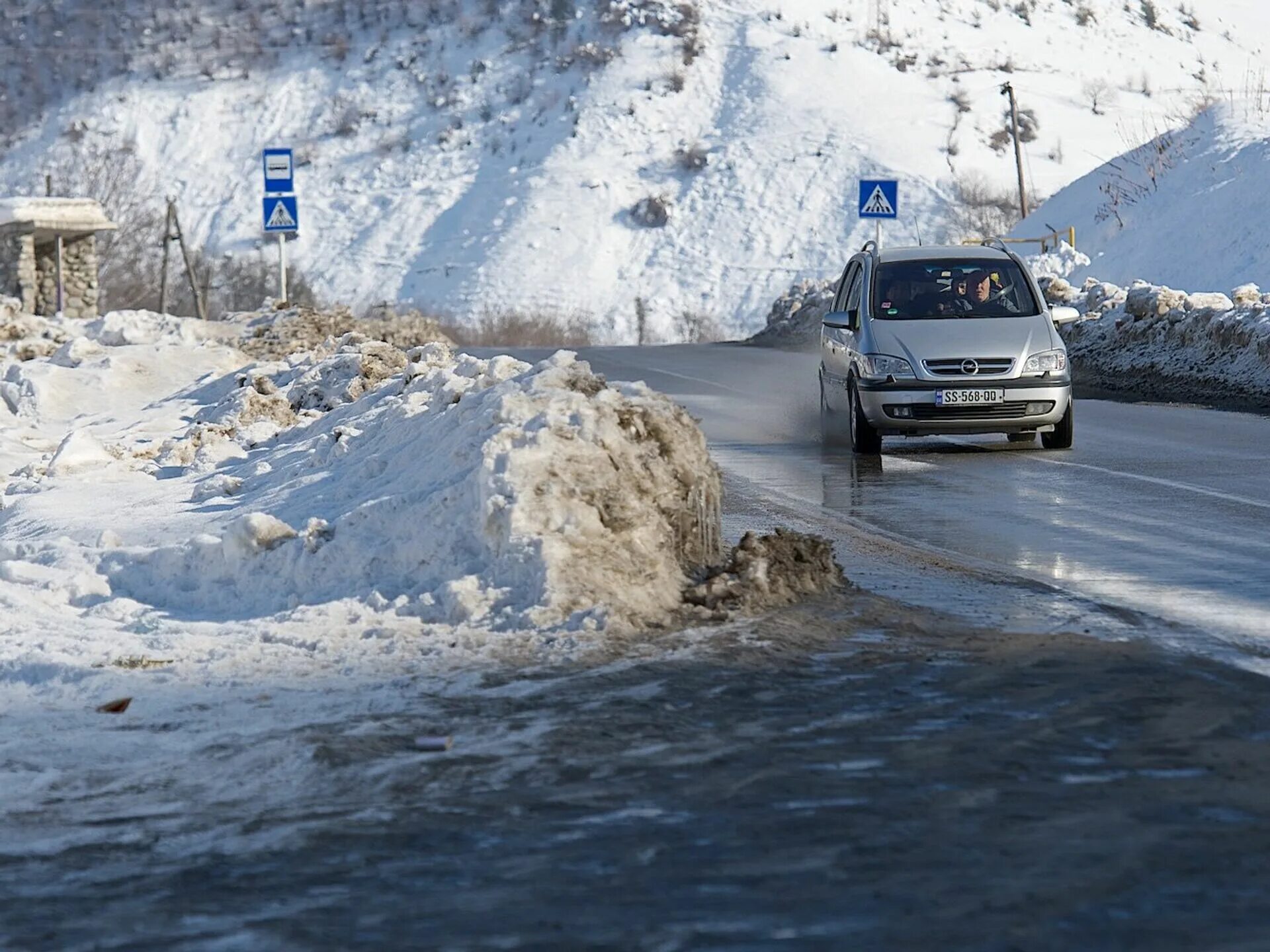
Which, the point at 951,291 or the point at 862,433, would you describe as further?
the point at 951,291

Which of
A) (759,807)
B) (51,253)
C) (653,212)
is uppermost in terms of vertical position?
(653,212)

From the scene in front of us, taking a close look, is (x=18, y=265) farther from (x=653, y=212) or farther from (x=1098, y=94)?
(x=1098, y=94)

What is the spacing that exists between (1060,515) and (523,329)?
59893 millimetres

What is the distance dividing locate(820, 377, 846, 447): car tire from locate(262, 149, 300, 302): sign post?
11.1m

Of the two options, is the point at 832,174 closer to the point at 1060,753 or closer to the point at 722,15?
the point at 722,15

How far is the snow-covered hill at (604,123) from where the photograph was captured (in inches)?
3255

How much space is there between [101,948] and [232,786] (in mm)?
1316

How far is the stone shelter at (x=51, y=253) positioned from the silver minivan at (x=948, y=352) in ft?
82.4

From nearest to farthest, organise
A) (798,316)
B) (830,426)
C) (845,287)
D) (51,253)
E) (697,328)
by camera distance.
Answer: (830,426)
(845,287)
(51,253)
(798,316)
(697,328)

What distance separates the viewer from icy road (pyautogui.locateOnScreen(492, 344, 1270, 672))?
8.23 m

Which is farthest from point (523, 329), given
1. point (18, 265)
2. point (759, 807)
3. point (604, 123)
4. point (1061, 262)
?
point (759, 807)

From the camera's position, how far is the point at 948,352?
1628 centimetres

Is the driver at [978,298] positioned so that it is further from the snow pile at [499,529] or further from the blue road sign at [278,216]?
the blue road sign at [278,216]

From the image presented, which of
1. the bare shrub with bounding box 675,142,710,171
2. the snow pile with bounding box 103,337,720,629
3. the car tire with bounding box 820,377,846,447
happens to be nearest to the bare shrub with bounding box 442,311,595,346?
the bare shrub with bounding box 675,142,710,171
